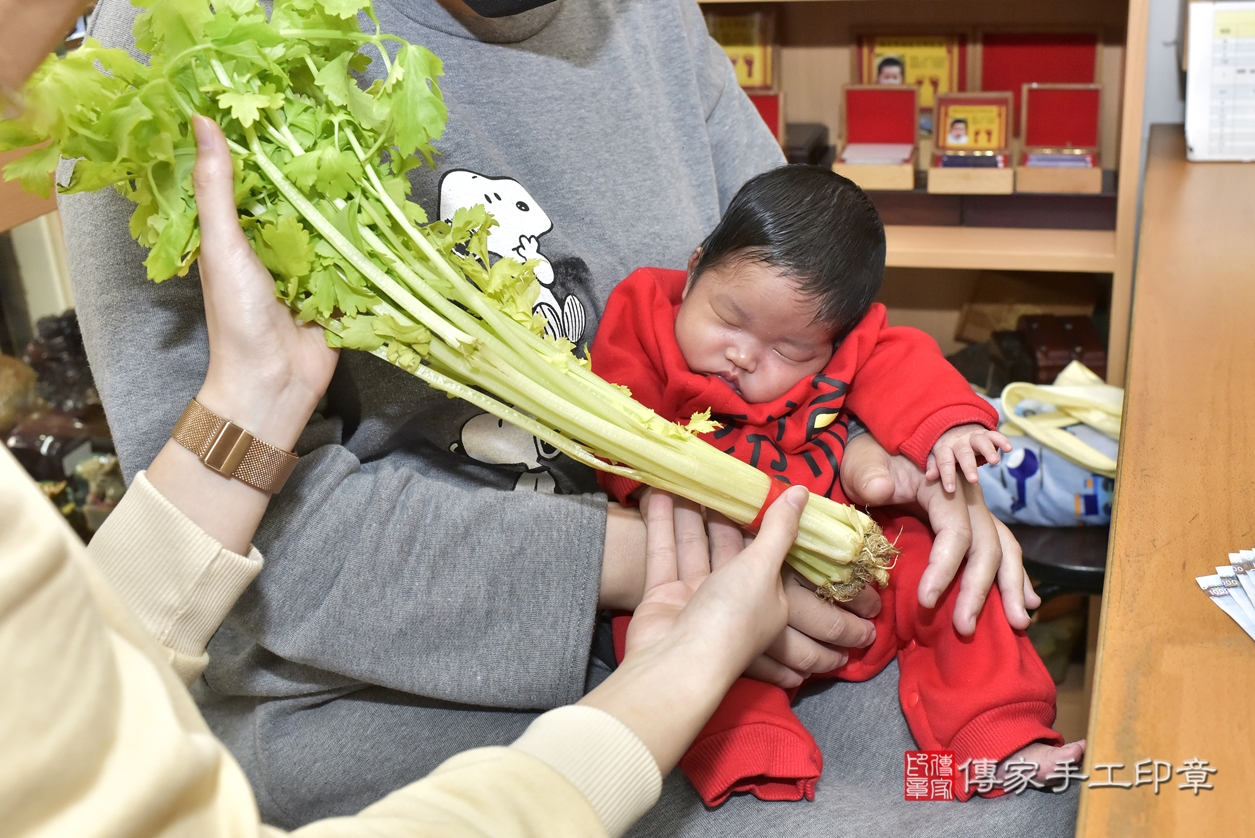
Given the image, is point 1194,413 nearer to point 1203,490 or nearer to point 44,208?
point 1203,490

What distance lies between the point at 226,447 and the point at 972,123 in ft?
6.96

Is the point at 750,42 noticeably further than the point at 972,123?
Yes

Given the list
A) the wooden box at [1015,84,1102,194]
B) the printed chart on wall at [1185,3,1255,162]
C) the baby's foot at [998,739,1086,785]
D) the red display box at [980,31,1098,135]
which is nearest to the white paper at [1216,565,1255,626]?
the baby's foot at [998,739,1086,785]

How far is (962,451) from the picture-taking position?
47.2 inches

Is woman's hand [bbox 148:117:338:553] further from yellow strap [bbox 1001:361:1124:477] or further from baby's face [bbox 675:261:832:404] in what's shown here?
yellow strap [bbox 1001:361:1124:477]

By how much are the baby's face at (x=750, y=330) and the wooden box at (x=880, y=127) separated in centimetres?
137

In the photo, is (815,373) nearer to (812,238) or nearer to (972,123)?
(812,238)

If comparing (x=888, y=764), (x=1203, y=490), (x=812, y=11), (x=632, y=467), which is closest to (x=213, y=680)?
(x=632, y=467)

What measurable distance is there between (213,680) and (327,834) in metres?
0.64

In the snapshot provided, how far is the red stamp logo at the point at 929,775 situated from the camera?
1.15 m

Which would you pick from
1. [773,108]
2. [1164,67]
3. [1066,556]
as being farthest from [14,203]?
[1164,67]

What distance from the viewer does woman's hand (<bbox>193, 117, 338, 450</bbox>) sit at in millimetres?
914

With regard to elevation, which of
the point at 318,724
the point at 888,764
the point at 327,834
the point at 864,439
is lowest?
the point at 888,764

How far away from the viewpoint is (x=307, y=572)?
109cm
